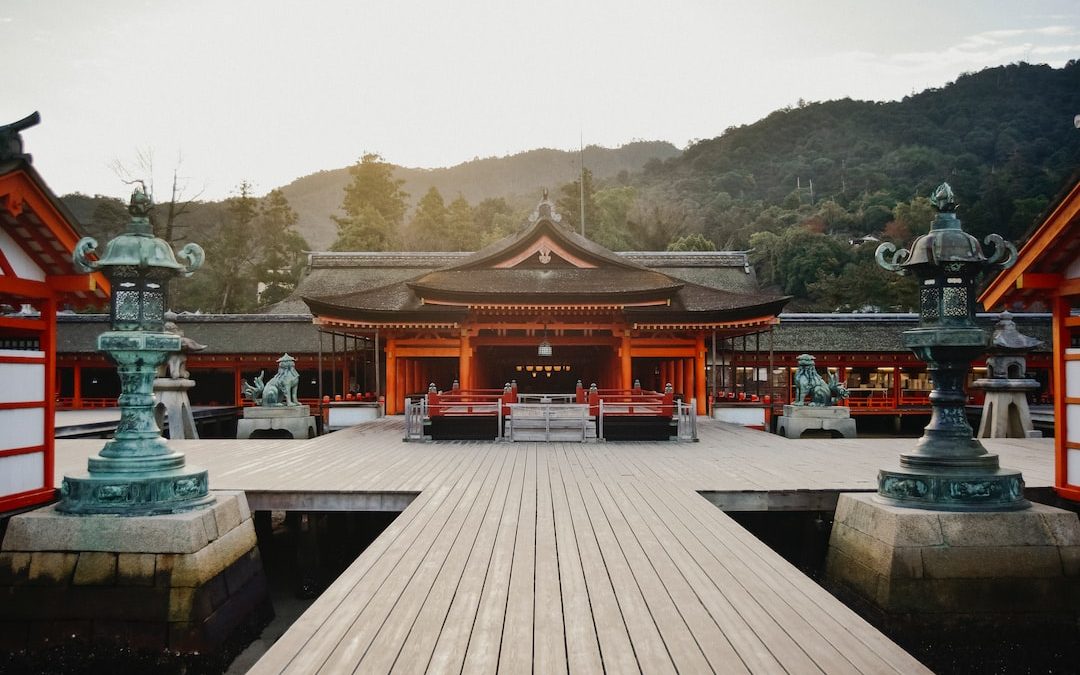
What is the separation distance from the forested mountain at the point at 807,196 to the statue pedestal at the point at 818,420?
21473 millimetres

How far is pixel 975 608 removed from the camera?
699 centimetres

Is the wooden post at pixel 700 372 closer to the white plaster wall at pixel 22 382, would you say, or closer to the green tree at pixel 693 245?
the white plaster wall at pixel 22 382

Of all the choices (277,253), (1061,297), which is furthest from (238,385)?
(277,253)

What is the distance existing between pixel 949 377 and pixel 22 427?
11.6 m

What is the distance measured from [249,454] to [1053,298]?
1439 cm

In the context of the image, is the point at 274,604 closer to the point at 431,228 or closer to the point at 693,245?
the point at 693,245

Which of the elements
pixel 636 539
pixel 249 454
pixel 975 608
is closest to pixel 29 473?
pixel 249 454

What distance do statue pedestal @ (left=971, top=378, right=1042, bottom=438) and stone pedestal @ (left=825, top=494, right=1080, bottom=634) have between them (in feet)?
43.3

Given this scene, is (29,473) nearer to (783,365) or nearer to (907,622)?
(907,622)

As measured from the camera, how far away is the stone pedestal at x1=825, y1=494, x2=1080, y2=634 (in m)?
6.93

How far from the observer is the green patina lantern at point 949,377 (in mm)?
7324

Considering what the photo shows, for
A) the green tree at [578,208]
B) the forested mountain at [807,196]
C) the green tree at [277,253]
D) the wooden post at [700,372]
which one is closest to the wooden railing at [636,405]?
the wooden post at [700,372]

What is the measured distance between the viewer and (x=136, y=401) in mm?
7676

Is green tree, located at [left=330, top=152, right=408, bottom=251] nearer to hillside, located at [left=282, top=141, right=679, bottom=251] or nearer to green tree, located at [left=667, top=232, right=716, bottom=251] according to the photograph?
green tree, located at [left=667, top=232, right=716, bottom=251]
